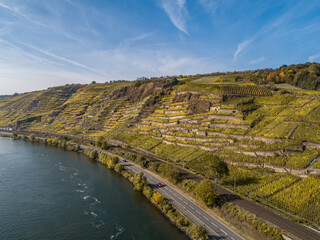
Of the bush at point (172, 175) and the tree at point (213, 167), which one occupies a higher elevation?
the tree at point (213, 167)

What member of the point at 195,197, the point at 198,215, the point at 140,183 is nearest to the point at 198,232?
the point at 198,215

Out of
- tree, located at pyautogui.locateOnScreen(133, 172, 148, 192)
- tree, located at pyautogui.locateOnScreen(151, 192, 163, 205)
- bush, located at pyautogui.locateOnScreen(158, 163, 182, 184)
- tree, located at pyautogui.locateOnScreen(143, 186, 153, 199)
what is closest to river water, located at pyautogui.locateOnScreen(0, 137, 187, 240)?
tree, located at pyautogui.locateOnScreen(143, 186, 153, 199)

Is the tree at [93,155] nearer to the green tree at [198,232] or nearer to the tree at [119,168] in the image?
the tree at [119,168]

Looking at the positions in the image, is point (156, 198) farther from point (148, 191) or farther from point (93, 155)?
point (93, 155)

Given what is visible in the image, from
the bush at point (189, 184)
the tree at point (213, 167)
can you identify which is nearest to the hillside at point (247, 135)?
the tree at point (213, 167)

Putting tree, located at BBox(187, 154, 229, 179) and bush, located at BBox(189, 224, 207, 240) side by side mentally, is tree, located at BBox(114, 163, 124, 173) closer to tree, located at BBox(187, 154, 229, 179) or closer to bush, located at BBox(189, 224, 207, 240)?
tree, located at BBox(187, 154, 229, 179)

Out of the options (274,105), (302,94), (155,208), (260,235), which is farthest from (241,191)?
(302,94)
